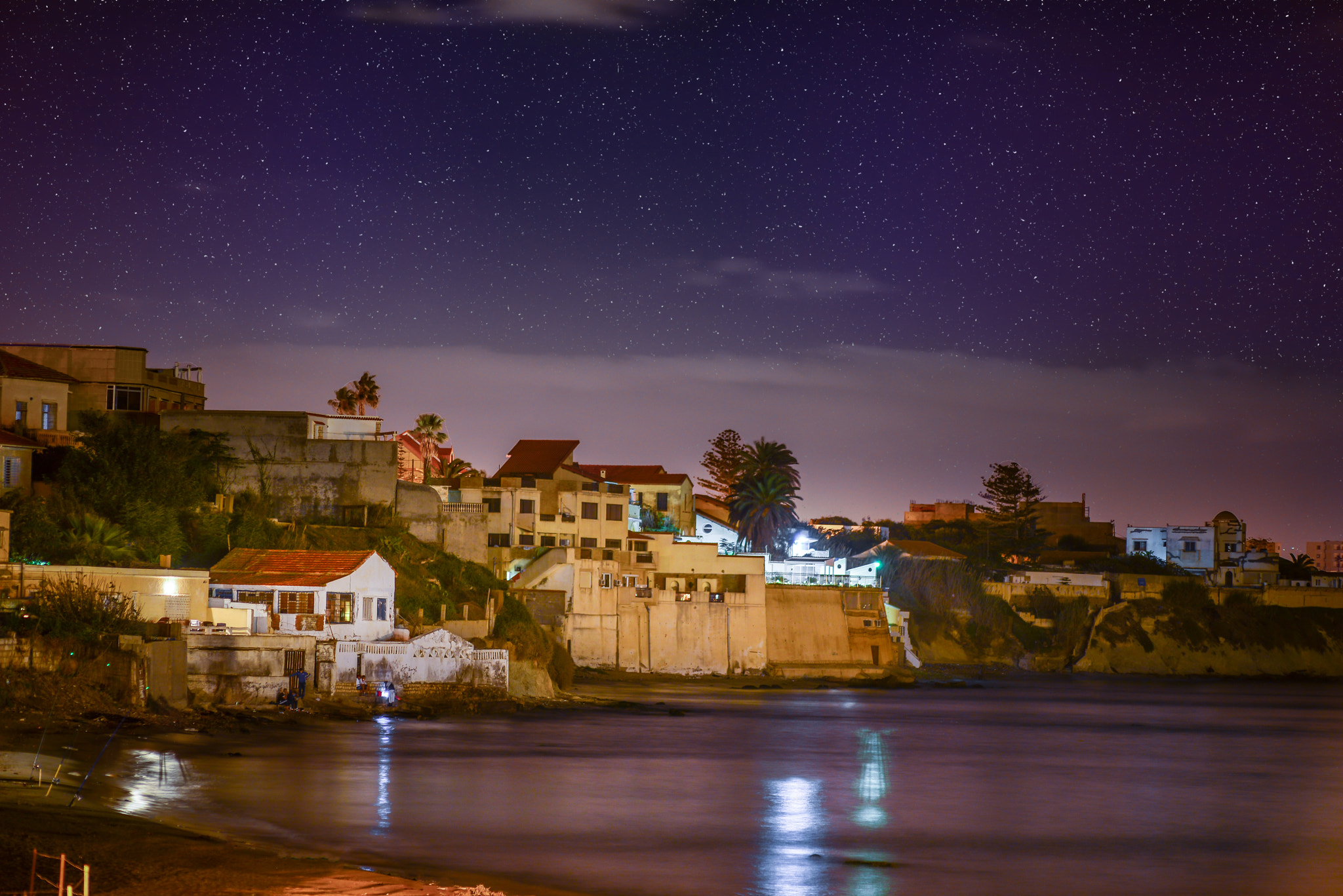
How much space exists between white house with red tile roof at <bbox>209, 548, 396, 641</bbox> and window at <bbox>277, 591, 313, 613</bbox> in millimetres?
A: 21

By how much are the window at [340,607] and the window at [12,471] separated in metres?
15.9

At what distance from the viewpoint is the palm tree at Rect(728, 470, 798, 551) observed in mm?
92188

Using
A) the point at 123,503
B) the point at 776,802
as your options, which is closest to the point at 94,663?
the point at 123,503

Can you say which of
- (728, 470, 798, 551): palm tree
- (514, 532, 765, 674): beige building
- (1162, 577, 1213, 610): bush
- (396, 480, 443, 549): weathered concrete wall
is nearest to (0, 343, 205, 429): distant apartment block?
(396, 480, 443, 549): weathered concrete wall

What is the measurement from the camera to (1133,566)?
357ft

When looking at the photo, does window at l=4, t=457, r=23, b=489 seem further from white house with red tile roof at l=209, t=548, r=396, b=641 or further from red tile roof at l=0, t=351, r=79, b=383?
white house with red tile roof at l=209, t=548, r=396, b=641

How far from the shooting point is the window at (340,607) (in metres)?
43.5

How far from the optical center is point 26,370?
5603 centimetres

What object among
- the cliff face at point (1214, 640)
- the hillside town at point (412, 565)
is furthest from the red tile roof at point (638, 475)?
the cliff face at point (1214, 640)

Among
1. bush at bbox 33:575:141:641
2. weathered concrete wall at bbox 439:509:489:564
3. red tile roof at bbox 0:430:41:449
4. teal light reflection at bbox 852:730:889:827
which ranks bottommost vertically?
teal light reflection at bbox 852:730:889:827

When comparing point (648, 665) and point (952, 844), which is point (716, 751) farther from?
point (648, 665)

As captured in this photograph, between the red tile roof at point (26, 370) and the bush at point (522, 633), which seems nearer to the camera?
the bush at point (522, 633)

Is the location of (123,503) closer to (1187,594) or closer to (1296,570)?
(1187,594)

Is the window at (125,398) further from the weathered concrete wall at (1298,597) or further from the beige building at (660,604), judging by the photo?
the weathered concrete wall at (1298,597)
